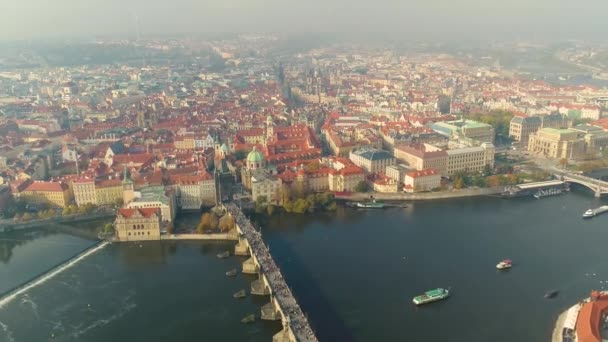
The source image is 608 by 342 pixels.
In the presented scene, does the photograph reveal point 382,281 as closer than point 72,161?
Yes

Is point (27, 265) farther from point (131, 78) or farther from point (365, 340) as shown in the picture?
point (131, 78)

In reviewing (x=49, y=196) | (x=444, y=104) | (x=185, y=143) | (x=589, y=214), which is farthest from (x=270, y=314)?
(x=444, y=104)

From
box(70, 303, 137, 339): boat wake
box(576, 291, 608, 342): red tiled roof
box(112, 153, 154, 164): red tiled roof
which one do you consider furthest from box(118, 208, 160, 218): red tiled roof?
box(576, 291, 608, 342): red tiled roof

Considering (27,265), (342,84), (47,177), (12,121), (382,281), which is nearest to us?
(382,281)

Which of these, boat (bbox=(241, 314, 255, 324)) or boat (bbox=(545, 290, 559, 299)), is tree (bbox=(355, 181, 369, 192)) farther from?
boat (bbox=(241, 314, 255, 324))

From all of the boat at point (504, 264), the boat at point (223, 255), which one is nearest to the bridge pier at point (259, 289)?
the boat at point (223, 255)

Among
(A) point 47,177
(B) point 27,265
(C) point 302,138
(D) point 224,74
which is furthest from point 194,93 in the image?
(B) point 27,265

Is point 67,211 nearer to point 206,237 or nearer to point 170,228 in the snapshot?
point 170,228
